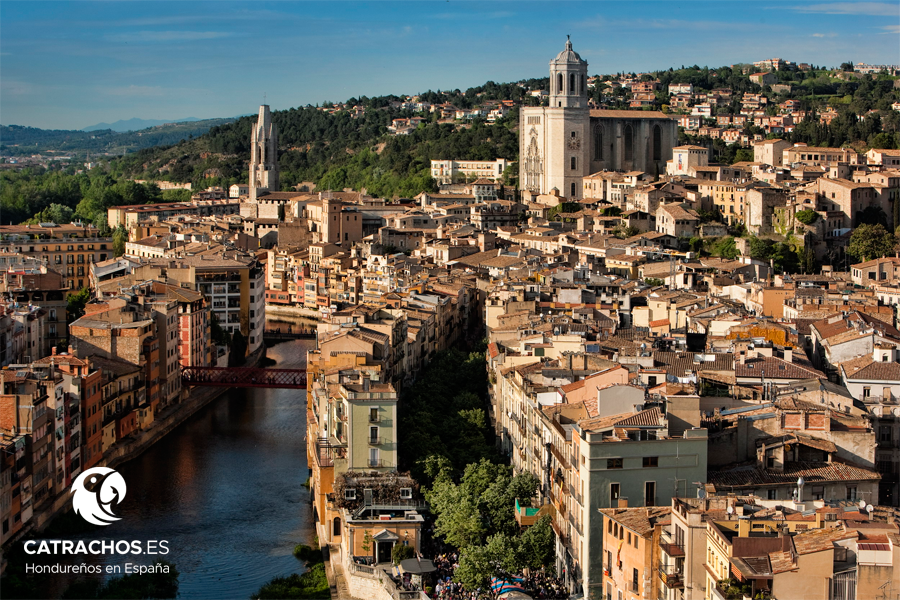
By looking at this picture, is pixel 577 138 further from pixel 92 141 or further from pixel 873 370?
pixel 92 141

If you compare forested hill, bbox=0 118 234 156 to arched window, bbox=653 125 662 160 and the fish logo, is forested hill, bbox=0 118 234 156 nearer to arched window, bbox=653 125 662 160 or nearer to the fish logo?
arched window, bbox=653 125 662 160

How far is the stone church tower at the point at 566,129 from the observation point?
47500mm

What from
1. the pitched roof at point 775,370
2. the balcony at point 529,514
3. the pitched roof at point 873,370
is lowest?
the balcony at point 529,514

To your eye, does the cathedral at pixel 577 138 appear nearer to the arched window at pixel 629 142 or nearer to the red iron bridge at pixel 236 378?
the arched window at pixel 629 142

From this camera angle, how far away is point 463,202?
4881 centimetres

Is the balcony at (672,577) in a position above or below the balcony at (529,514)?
above

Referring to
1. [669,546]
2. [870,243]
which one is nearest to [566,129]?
[870,243]

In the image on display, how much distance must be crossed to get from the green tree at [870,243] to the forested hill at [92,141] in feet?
430

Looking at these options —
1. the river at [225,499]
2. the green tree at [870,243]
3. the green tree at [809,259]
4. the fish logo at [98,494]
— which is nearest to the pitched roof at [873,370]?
the river at [225,499]

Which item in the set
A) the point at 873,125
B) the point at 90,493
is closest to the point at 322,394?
the point at 90,493

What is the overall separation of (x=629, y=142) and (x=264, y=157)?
79.9 feet

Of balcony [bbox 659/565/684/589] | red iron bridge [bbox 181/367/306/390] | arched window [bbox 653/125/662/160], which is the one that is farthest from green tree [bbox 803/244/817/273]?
balcony [bbox 659/565/684/589]

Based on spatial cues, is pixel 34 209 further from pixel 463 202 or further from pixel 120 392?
pixel 120 392

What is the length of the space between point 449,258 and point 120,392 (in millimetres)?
16379
